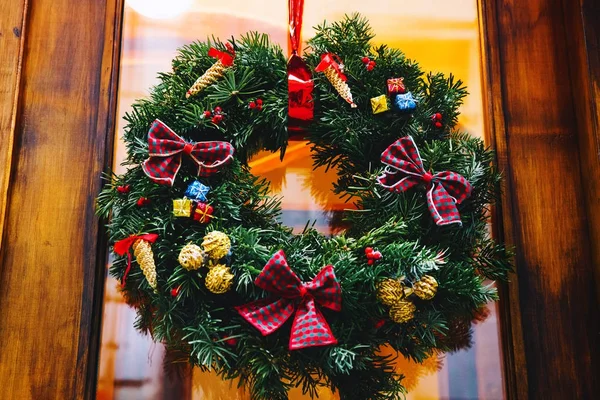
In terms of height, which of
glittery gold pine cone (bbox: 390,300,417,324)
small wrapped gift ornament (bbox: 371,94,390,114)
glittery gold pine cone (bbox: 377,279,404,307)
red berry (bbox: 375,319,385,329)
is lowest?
red berry (bbox: 375,319,385,329)

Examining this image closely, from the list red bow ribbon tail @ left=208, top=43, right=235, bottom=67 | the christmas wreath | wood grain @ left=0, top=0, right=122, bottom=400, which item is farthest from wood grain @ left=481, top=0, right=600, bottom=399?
wood grain @ left=0, top=0, right=122, bottom=400

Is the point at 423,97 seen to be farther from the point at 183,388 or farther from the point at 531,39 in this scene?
the point at 183,388

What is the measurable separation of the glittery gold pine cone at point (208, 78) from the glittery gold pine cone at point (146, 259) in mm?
321

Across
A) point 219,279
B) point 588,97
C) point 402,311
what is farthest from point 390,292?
point 588,97

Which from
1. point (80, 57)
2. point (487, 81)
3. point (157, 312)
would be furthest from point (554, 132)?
point (80, 57)

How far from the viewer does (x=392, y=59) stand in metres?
1.24

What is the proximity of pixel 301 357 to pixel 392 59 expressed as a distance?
635 millimetres

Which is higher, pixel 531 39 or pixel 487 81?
pixel 531 39

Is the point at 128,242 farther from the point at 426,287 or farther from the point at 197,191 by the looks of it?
the point at 426,287

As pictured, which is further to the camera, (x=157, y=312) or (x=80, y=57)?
(x=80, y=57)

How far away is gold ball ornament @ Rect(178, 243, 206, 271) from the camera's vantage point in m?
1.03

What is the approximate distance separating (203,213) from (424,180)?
0.43 metres

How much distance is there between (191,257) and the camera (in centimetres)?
103

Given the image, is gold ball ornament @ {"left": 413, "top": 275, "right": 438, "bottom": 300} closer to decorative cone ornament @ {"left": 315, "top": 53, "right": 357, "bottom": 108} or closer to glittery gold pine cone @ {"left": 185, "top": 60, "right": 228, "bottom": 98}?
decorative cone ornament @ {"left": 315, "top": 53, "right": 357, "bottom": 108}
